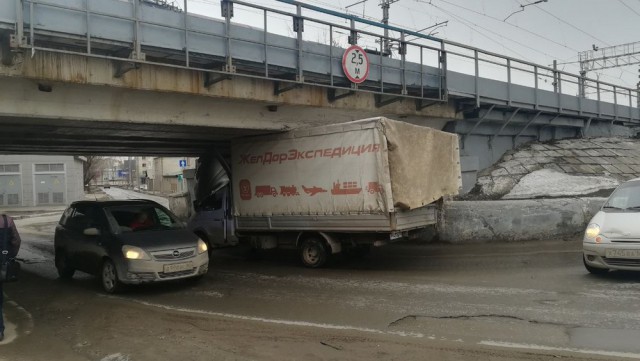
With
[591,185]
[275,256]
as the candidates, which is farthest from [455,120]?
[275,256]

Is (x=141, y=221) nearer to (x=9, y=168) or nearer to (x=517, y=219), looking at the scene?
(x=517, y=219)

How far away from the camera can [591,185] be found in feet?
52.8

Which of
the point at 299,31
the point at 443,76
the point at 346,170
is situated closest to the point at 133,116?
the point at 299,31

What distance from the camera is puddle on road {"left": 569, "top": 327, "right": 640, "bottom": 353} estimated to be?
5.04 meters

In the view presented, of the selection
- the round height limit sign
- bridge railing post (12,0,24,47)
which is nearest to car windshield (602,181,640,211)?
the round height limit sign

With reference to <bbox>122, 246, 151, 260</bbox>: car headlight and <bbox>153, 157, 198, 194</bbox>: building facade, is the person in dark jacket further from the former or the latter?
<bbox>153, 157, 198, 194</bbox>: building facade

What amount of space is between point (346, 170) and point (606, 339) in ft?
19.0

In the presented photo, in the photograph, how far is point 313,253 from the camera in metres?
11.0

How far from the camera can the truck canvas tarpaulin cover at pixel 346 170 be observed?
968 centimetres

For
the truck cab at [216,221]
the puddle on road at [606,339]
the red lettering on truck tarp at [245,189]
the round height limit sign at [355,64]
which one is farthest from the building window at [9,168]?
A: the puddle on road at [606,339]

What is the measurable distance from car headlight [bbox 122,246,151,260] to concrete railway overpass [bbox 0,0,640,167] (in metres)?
2.66

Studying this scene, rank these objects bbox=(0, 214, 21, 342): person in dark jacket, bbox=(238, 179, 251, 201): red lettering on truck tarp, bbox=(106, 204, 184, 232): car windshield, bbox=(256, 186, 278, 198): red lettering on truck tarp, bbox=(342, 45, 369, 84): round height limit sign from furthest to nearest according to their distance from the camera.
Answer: bbox=(238, 179, 251, 201): red lettering on truck tarp, bbox=(342, 45, 369, 84): round height limit sign, bbox=(256, 186, 278, 198): red lettering on truck tarp, bbox=(106, 204, 184, 232): car windshield, bbox=(0, 214, 21, 342): person in dark jacket

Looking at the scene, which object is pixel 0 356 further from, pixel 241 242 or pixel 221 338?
pixel 241 242

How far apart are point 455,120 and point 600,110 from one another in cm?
1133
